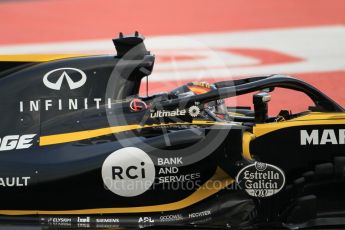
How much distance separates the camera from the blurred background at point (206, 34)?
8.97 metres

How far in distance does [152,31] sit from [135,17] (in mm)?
781

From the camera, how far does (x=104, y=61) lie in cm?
506

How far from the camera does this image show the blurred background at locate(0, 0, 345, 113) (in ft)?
29.4

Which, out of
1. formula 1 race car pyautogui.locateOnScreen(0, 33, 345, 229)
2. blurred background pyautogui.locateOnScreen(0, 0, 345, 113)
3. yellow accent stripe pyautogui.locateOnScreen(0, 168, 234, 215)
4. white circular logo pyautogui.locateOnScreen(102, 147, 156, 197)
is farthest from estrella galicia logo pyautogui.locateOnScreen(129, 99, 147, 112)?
blurred background pyautogui.locateOnScreen(0, 0, 345, 113)

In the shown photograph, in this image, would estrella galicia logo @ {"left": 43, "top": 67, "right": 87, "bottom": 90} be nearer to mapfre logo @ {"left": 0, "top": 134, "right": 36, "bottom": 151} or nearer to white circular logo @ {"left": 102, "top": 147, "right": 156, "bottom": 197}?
mapfre logo @ {"left": 0, "top": 134, "right": 36, "bottom": 151}

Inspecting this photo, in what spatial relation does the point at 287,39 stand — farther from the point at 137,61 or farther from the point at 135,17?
the point at 137,61

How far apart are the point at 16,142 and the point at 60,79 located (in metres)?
0.60

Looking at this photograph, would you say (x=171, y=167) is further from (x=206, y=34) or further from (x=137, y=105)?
(x=206, y=34)

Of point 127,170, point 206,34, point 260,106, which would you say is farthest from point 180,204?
point 206,34

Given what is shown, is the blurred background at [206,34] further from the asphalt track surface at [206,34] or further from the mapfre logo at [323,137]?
the mapfre logo at [323,137]

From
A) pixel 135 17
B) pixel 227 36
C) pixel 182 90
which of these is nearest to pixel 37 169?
pixel 182 90

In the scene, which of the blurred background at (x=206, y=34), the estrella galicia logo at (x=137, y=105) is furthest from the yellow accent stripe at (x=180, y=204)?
A: the blurred background at (x=206, y=34)

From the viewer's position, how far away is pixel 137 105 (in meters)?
4.83

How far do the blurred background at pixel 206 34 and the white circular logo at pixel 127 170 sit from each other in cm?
382
